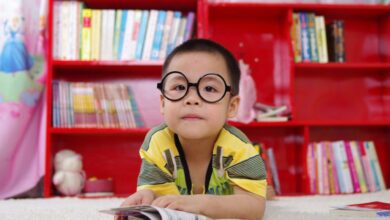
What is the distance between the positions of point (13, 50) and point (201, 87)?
1689 mm

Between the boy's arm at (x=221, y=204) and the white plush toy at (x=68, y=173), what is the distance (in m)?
1.47

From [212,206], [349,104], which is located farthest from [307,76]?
[212,206]

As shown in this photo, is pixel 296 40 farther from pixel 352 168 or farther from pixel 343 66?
pixel 352 168

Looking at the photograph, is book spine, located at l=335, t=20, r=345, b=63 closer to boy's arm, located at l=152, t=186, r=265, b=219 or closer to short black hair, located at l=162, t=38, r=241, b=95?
short black hair, located at l=162, t=38, r=241, b=95

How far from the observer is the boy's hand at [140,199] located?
1.24m

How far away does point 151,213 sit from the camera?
1.04 meters

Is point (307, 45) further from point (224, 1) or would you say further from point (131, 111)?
point (131, 111)

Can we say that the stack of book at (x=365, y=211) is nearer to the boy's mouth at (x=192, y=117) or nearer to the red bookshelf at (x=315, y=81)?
the boy's mouth at (x=192, y=117)

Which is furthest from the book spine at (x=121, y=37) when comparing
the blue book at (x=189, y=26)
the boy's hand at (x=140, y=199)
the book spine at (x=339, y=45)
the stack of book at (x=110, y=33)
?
the boy's hand at (x=140, y=199)

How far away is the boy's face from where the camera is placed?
133cm

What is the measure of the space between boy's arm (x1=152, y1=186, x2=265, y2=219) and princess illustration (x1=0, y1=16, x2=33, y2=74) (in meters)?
1.74

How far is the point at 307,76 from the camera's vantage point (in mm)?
3035

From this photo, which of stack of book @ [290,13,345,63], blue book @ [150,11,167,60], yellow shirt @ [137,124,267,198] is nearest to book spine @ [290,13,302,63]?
stack of book @ [290,13,345,63]

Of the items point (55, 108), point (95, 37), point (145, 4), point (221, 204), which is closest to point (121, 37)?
point (95, 37)
